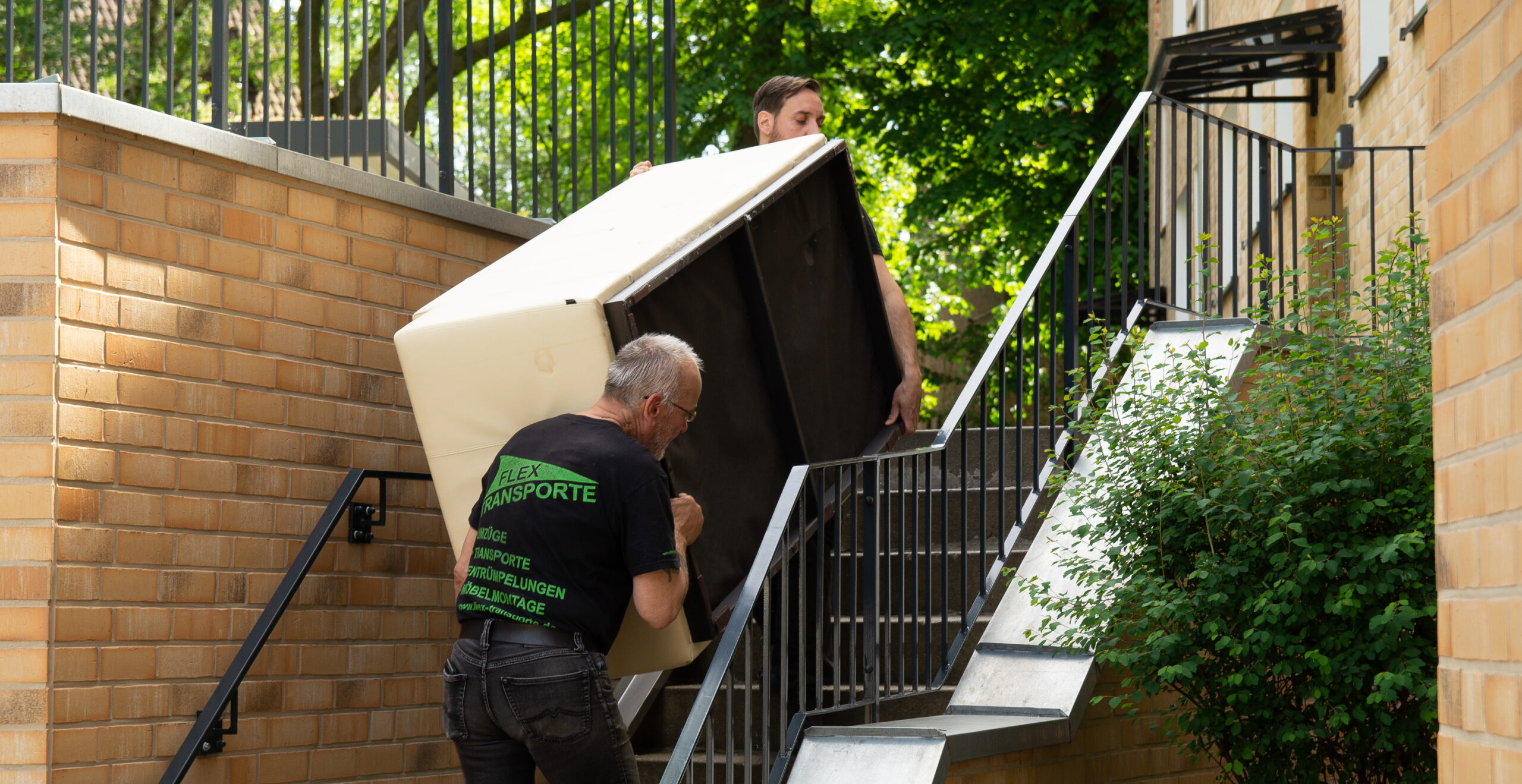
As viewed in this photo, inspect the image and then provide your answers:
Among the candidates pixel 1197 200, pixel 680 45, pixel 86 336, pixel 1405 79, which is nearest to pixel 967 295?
pixel 680 45

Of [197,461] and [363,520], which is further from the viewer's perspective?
[363,520]

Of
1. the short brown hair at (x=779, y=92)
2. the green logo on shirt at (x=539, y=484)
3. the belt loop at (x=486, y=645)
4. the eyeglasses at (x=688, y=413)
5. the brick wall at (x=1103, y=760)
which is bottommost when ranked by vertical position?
the brick wall at (x=1103, y=760)

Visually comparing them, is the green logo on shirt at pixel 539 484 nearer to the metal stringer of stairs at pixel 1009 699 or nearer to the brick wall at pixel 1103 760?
the metal stringer of stairs at pixel 1009 699

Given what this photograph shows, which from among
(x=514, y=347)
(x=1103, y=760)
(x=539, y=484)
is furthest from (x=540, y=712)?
(x=1103, y=760)

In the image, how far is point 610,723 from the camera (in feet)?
10.6

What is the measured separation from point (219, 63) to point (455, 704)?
2050 mm

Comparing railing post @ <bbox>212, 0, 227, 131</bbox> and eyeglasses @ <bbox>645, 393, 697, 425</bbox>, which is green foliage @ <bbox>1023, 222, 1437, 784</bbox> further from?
railing post @ <bbox>212, 0, 227, 131</bbox>

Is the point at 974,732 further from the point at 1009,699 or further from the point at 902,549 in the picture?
the point at 902,549

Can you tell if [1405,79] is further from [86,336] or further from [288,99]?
[86,336]

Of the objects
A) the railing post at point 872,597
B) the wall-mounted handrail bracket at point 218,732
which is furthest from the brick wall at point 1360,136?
the wall-mounted handrail bracket at point 218,732

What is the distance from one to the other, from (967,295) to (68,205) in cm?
2724

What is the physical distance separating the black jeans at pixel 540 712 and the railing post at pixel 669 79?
117 inches

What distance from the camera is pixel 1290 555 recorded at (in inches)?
147

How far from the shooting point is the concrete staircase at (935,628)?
4.46m
